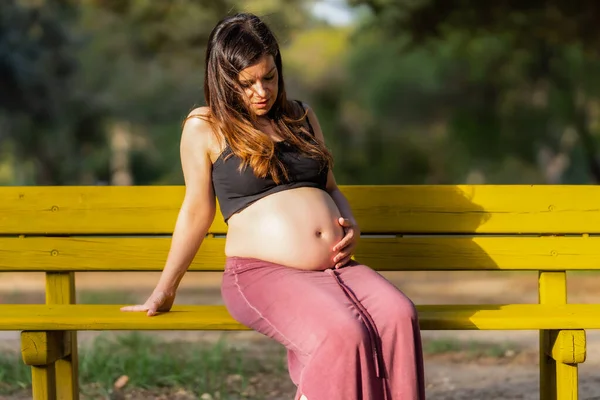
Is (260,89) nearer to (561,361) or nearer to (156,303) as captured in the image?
(156,303)

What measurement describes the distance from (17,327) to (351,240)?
113 cm

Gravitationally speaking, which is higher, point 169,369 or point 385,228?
point 385,228

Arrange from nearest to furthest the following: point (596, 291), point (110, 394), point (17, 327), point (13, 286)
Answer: point (17, 327), point (110, 394), point (596, 291), point (13, 286)

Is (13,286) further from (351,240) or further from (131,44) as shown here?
(351,240)

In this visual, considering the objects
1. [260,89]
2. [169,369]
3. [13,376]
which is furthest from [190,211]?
[13,376]

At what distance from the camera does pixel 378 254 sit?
142 inches

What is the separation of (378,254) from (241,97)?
35.1 inches

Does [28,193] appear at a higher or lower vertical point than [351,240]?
higher

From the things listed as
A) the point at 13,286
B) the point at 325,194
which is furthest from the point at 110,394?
the point at 13,286

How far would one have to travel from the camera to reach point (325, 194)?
3.16 m

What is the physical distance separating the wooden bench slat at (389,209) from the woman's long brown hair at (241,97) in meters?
0.53

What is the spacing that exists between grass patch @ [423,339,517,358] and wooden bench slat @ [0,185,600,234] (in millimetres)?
1523

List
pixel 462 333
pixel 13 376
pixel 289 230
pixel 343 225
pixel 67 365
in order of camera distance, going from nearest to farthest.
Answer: pixel 289 230
pixel 343 225
pixel 67 365
pixel 13 376
pixel 462 333

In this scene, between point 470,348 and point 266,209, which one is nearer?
point 266,209
